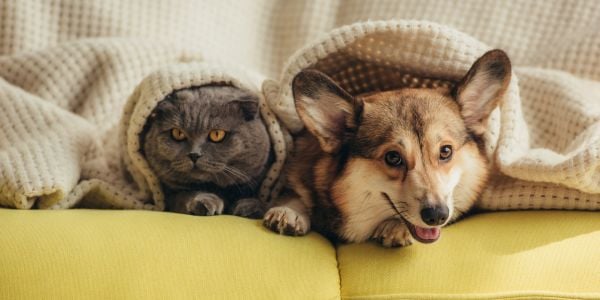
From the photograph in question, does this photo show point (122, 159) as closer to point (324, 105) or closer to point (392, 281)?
point (324, 105)

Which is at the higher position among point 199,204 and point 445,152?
point 445,152

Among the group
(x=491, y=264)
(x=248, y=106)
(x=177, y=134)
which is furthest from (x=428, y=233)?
(x=177, y=134)

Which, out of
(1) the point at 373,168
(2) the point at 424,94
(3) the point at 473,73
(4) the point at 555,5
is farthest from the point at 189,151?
(4) the point at 555,5

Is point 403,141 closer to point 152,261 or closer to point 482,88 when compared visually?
point 482,88

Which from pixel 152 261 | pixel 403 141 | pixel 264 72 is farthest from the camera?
pixel 264 72

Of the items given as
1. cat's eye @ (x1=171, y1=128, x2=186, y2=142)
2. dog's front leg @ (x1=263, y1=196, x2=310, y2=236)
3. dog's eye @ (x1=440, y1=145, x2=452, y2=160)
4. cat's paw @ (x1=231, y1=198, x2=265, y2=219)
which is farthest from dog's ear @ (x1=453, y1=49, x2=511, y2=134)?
cat's eye @ (x1=171, y1=128, x2=186, y2=142)

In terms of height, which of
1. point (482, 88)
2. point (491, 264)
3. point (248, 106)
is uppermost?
point (482, 88)

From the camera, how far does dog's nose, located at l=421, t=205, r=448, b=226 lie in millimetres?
1316

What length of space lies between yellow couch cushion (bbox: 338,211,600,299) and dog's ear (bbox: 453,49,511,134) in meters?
0.28

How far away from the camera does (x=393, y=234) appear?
144 centimetres

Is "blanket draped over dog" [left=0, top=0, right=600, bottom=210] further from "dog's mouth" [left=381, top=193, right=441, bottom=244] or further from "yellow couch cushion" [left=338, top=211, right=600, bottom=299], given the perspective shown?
"dog's mouth" [left=381, top=193, right=441, bottom=244]

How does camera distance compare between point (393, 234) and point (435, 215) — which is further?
point (393, 234)

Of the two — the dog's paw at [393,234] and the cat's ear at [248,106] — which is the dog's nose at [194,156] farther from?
the dog's paw at [393,234]

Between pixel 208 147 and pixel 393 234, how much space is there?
0.56m
